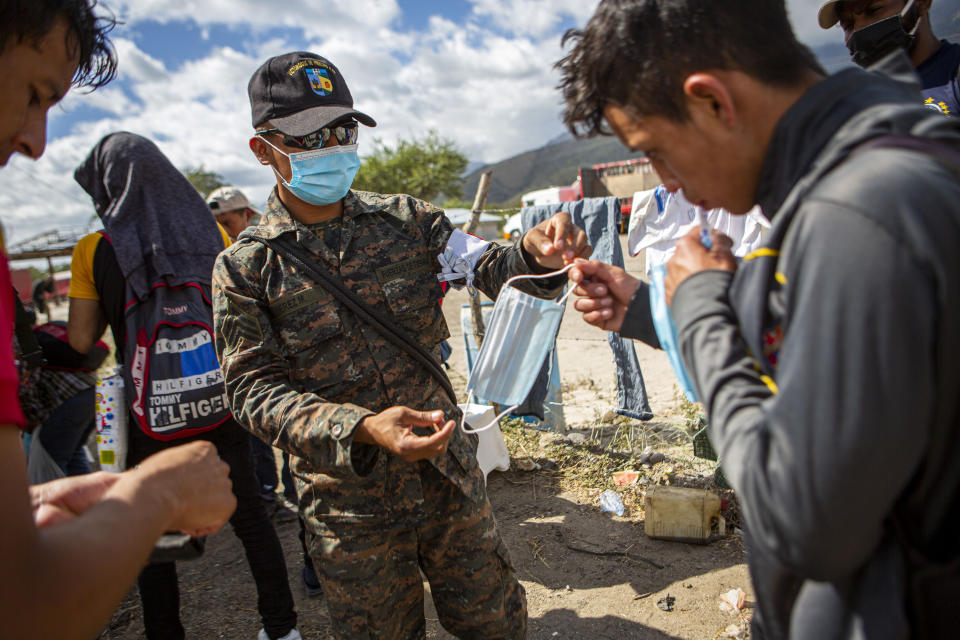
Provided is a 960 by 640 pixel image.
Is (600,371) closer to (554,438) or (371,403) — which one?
(554,438)

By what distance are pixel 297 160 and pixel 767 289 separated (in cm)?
173

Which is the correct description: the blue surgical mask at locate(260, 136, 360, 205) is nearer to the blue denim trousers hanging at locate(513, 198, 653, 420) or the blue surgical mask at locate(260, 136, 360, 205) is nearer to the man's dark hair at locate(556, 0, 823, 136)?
the man's dark hair at locate(556, 0, 823, 136)

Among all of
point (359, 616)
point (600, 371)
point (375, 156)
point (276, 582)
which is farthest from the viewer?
point (375, 156)

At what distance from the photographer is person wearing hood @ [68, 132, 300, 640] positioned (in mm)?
2680

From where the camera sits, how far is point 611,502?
4.16 meters

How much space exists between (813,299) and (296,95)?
6.16 feet

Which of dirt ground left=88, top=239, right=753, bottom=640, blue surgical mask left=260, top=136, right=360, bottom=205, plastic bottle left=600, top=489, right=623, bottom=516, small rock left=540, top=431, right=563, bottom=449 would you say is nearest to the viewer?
blue surgical mask left=260, top=136, right=360, bottom=205

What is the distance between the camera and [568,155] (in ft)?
520

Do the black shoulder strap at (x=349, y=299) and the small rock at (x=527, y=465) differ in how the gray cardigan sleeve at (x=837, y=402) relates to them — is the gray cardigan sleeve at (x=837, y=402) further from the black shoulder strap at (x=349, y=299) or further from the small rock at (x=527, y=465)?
the small rock at (x=527, y=465)

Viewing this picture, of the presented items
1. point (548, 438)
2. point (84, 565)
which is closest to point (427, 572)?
point (84, 565)

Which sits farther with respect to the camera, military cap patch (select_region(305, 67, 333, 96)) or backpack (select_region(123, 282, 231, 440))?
backpack (select_region(123, 282, 231, 440))

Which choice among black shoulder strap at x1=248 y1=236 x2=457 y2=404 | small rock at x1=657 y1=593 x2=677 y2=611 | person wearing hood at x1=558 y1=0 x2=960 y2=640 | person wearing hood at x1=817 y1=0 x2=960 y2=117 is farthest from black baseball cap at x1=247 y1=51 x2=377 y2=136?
small rock at x1=657 y1=593 x2=677 y2=611

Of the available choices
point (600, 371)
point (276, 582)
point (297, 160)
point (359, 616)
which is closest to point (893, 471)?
point (359, 616)

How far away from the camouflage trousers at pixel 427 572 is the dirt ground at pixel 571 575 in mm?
1241
